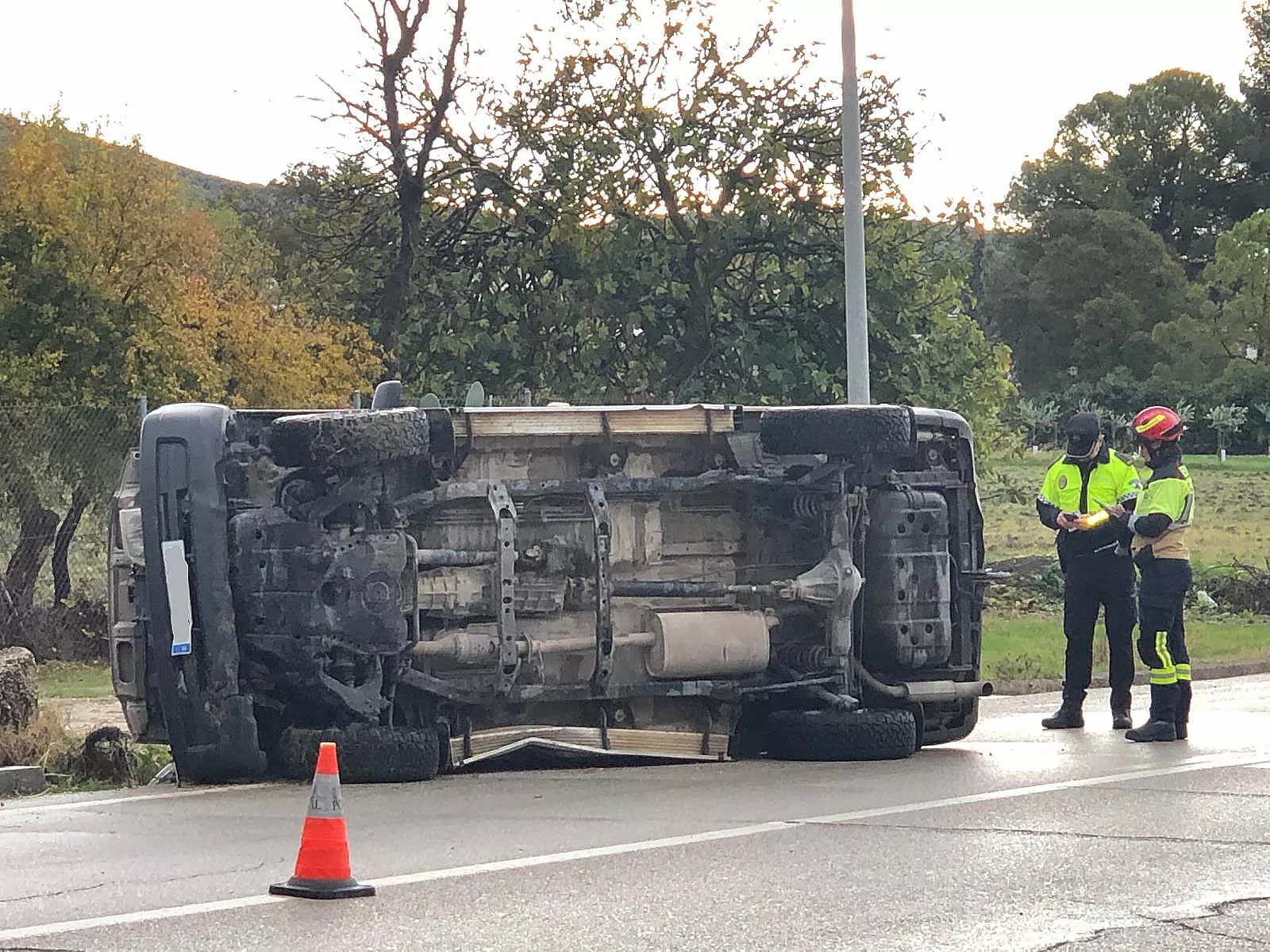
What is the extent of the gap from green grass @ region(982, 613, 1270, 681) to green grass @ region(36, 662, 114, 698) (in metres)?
6.65

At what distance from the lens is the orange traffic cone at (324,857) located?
21.0 feet

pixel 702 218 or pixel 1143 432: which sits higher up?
pixel 702 218

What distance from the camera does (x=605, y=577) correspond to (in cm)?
988

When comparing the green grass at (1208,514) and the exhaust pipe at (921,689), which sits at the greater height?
the green grass at (1208,514)

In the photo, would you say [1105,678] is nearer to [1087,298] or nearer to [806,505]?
[806,505]

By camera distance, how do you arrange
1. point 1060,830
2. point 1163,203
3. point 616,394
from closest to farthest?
point 1060,830 < point 616,394 < point 1163,203

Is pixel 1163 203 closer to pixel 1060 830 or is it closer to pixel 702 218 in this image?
pixel 702 218

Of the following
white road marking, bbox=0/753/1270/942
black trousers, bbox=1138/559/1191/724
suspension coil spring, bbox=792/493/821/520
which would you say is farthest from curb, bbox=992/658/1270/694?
white road marking, bbox=0/753/1270/942

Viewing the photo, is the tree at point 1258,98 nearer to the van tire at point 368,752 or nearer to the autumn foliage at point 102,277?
the autumn foliage at point 102,277

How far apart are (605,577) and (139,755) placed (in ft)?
8.45

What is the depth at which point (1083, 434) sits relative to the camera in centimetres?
1187

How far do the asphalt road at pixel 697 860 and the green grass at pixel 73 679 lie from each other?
5.81 metres

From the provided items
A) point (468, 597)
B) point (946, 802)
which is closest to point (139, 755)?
point (468, 597)

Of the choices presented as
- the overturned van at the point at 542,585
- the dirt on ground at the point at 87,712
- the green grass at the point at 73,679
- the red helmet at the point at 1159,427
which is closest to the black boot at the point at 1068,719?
the overturned van at the point at 542,585
